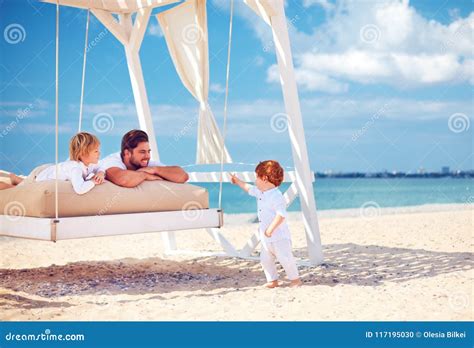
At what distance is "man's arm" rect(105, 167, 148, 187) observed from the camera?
4656 mm

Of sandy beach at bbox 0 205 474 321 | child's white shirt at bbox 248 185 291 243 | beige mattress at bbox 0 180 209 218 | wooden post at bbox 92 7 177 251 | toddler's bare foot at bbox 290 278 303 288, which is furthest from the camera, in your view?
wooden post at bbox 92 7 177 251

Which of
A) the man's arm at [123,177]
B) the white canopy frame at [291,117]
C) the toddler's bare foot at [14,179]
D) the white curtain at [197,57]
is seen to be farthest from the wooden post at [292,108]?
the toddler's bare foot at [14,179]

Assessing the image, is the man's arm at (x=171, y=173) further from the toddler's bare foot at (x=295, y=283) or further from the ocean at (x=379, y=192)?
the ocean at (x=379, y=192)

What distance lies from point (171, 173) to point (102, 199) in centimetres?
67

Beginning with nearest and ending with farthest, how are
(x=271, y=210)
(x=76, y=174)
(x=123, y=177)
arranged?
(x=76, y=174) → (x=271, y=210) → (x=123, y=177)

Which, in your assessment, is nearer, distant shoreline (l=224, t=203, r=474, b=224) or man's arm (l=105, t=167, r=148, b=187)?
man's arm (l=105, t=167, r=148, b=187)

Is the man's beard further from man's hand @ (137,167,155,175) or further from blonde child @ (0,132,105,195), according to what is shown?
blonde child @ (0,132,105,195)

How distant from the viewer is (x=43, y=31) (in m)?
20.6

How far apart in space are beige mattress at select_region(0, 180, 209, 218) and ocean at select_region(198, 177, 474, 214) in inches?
646

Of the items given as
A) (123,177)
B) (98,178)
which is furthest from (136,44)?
(98,178)

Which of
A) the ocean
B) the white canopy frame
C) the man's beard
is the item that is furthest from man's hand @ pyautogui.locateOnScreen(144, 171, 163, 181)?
the ocean

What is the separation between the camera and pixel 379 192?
25828 mm

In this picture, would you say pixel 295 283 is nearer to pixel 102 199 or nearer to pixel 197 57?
pixel 102 199
